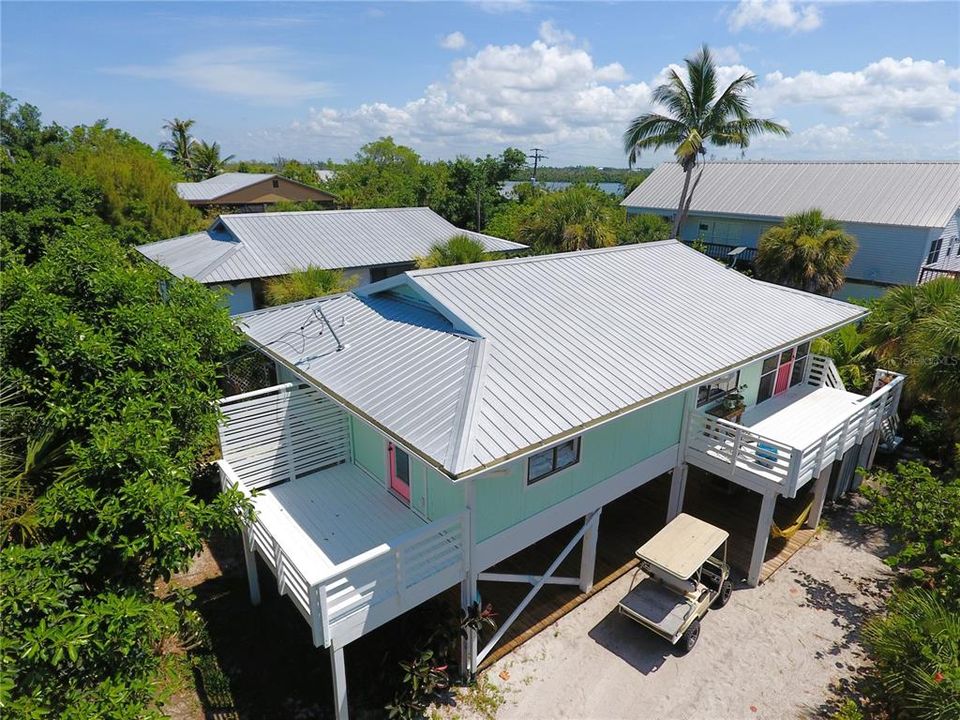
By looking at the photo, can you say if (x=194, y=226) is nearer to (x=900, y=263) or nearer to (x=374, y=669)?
(x=374, y=669)

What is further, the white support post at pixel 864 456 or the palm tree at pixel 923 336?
the white support post at pixel 864 456

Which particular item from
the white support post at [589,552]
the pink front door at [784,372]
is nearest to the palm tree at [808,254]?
the pink front door at [784,372]

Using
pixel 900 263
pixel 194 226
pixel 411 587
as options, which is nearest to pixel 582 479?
pixel 411 587

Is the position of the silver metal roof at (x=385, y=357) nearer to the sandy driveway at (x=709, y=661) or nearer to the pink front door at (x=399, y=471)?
the pink front door at (x=399, y=471)

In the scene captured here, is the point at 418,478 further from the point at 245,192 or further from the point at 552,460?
the point at 245,192

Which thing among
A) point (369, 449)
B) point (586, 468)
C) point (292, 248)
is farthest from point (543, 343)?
point (292, 248)

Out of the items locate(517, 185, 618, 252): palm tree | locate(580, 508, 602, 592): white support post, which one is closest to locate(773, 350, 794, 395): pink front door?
locate(580, 508, 602, 592): white support post
